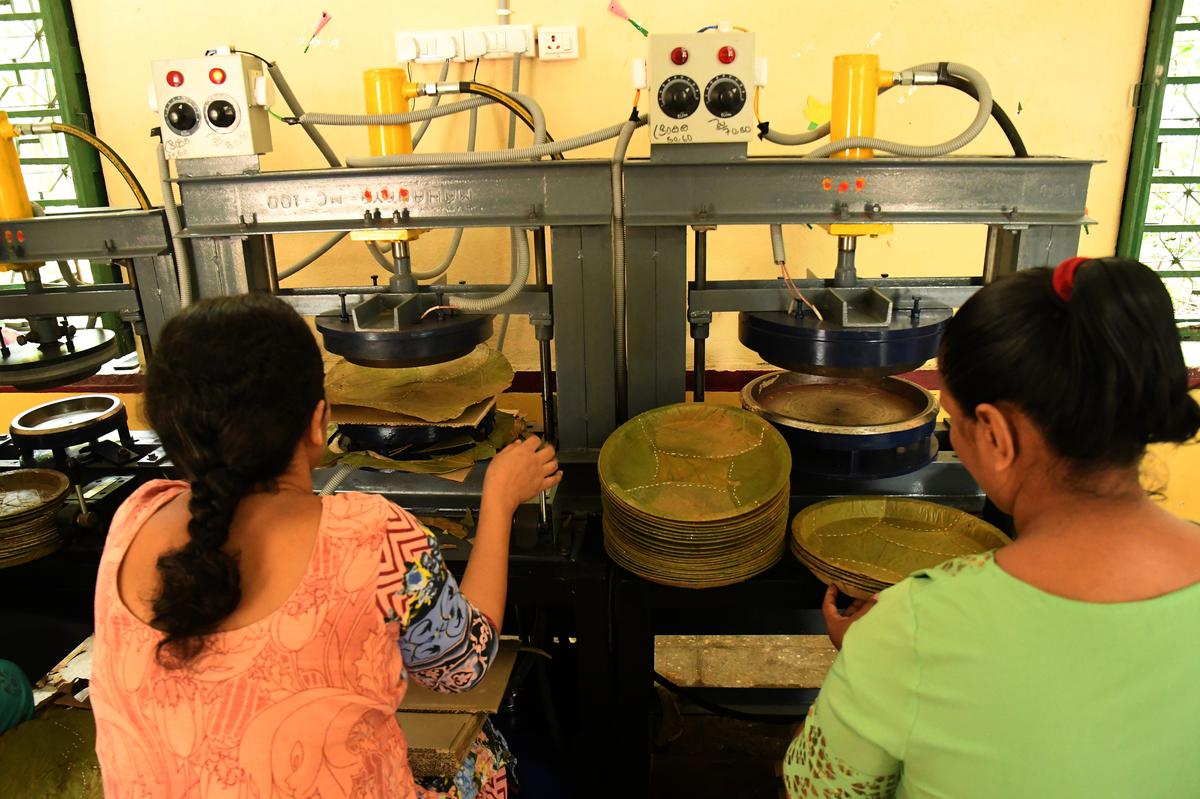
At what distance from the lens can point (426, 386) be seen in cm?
180

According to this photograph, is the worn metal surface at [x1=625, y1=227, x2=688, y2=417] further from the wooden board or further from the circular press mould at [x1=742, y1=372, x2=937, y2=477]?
the wooden board

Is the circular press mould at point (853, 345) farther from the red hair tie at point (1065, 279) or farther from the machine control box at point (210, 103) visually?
the machine control box at point (210, 103)

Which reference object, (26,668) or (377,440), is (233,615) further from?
(26,668)

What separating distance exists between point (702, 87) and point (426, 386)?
2.86 feet

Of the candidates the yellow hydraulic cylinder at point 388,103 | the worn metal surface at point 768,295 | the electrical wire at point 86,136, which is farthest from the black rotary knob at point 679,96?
the electrical wire at point 86,136

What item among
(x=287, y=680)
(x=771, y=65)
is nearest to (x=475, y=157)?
(x=287, y=680)

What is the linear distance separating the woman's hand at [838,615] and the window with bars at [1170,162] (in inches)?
77.2

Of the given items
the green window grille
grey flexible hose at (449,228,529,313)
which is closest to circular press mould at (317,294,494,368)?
grey flexible hose at (449,228,529,313)

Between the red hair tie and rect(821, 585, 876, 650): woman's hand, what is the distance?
592mm

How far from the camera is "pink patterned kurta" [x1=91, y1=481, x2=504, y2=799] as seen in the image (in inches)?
35.4

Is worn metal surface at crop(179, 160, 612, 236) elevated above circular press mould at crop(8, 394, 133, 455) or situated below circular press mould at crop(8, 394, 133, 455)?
above

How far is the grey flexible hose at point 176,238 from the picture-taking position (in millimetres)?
1677

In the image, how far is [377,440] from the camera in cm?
169

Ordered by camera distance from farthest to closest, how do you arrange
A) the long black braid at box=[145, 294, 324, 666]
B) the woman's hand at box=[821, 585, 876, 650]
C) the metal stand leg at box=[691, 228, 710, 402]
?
1. the metal stand leg at box=[691, 228, 710, 402]
2. the woman's hand at box=[821, 585, 876, 650]
3. the long black braid at box=[145, 294, 324, 666]
